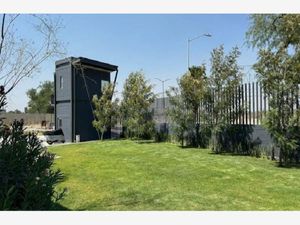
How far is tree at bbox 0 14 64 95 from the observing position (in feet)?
15.9

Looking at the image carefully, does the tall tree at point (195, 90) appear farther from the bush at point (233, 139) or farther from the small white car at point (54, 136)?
the small white car at point (54, 136)

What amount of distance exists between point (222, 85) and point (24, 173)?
27.8ft

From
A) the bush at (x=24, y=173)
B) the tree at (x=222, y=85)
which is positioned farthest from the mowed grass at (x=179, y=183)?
the bush at (x=24, y=173)

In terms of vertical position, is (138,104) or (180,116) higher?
(138,104)

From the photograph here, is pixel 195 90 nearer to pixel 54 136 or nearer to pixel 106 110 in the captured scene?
pixel 106 110

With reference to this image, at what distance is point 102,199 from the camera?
18.2 feet

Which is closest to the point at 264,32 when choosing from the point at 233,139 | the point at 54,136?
the point at 233,139

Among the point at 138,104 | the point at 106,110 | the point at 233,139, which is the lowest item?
the point at 233,139

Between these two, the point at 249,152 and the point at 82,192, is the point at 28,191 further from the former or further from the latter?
the point at 249,152

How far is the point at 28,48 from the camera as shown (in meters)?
5.36

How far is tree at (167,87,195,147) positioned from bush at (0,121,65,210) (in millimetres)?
9069

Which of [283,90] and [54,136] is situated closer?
[283,90]

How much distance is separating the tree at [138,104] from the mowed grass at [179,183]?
184 inches

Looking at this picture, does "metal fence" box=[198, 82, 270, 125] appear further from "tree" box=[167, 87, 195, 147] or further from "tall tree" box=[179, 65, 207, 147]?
"tree" box=[167, 87, 195, 147]
